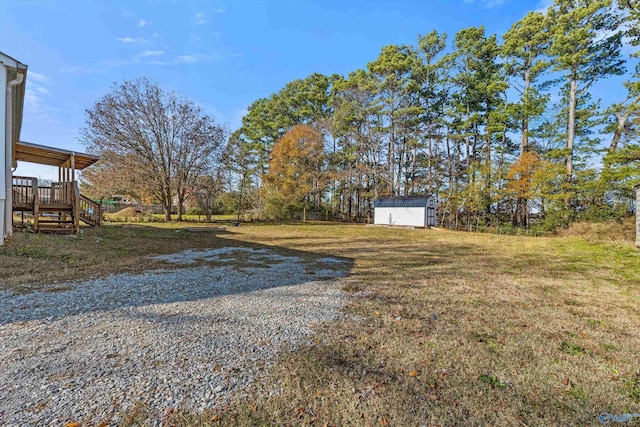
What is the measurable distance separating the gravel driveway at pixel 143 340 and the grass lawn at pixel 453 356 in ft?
0.74

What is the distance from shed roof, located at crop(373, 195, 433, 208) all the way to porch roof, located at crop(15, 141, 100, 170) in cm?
1583

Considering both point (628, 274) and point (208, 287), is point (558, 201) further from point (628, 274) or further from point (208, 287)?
point (208, 287)

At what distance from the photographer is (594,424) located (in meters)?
1.54

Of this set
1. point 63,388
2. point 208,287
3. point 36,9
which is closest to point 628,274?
point 208,287

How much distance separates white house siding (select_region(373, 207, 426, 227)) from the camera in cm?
1802

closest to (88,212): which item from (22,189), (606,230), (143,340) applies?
(22,189)

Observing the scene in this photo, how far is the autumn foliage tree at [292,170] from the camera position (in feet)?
71.8

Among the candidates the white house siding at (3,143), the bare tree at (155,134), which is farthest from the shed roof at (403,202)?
the white house siding at (3,143)

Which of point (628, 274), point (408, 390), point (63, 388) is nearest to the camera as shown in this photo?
point (63, 388)

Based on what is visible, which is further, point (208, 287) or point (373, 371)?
point (208, 287)

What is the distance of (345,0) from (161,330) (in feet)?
42.9

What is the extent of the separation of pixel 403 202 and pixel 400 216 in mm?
935

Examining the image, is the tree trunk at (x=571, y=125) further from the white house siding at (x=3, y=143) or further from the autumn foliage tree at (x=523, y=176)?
the white house siding at (x=3, y=143)

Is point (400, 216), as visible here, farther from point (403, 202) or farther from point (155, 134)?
point (155, 134)
